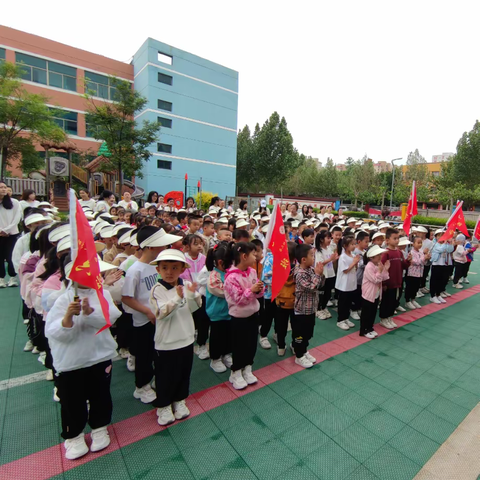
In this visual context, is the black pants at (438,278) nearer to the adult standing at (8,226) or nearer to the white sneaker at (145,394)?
the white sneaker at (145,394)

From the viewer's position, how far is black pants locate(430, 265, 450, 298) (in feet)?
20.4

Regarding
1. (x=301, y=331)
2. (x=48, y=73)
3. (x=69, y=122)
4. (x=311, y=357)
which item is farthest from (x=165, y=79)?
(x=311, y=357)

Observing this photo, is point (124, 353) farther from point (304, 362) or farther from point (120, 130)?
point (120, 130)

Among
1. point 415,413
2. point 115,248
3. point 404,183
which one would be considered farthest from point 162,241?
point 404,183

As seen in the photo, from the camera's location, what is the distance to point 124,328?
10.7 feet

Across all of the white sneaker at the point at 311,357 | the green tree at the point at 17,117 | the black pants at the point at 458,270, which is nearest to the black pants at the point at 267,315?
the white sneaker at the point at 311,357

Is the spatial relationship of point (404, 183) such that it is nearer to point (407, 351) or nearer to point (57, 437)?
point (407, 351)

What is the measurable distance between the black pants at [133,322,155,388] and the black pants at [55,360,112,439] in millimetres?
433

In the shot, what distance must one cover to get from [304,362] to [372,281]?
1.57 meters

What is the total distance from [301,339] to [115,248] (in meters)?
2.59

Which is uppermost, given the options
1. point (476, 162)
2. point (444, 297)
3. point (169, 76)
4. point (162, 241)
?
point (169, 76)

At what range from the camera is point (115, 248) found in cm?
385

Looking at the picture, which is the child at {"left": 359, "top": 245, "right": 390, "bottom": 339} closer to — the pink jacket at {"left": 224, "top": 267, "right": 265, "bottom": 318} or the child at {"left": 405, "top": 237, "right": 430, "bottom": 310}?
the child at {"left": 405, "top": 237, "right": 430, "bottom": 310}

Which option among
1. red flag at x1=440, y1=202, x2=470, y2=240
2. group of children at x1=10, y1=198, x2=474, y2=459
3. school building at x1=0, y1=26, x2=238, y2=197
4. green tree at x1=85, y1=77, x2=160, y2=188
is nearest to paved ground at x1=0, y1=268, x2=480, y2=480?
group of children at x1=10, y1=198, x2=474, y2=459
